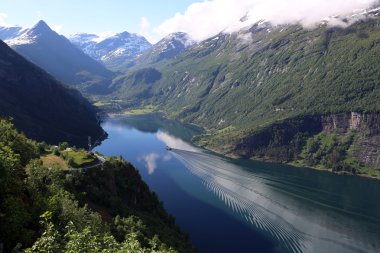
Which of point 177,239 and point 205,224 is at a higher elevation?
point 177,239

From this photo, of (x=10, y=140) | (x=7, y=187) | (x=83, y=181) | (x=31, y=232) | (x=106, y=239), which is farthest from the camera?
(x=83, y=181)

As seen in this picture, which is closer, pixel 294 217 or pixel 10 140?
pixel 10 140

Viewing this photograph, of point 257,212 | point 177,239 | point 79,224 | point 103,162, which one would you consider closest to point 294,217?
point 257,212

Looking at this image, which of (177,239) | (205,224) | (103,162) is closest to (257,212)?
(205,224)

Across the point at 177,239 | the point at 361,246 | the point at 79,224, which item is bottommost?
the point at 361,246

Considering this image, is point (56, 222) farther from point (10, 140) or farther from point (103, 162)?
point (103, 162)

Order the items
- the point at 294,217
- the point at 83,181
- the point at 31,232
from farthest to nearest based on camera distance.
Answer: the point at 294,217 → the point at 83,181 → the point at 31,232
